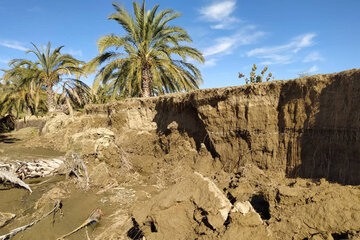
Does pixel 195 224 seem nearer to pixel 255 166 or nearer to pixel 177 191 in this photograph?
pixel 177 191

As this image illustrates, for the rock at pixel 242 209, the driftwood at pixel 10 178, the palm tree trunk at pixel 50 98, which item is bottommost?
the driftwood at pixel 10 178

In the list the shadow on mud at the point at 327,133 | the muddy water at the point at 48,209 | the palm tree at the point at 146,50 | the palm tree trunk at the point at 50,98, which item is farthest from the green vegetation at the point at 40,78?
the shadow on mud at the point at 327,133

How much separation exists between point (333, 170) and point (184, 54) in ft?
30.2

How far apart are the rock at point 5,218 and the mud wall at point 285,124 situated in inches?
194

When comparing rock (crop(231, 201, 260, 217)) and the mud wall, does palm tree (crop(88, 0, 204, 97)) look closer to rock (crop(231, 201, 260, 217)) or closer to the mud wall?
the mud wall

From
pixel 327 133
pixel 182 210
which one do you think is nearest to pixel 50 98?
pixel 182 210

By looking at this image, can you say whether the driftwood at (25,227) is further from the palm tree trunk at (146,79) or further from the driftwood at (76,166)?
the palm tree trunk at (146,79)

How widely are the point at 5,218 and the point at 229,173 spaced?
533 cm

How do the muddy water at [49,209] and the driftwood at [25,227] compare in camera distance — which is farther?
the muddy water at [49,209]

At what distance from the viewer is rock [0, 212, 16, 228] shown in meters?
4.61

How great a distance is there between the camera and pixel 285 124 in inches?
201

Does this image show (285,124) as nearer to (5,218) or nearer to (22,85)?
(5,218)

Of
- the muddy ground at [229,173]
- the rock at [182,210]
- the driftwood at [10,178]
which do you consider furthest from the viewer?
the driftwood at [10,178]

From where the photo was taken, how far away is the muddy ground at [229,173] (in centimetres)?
318
